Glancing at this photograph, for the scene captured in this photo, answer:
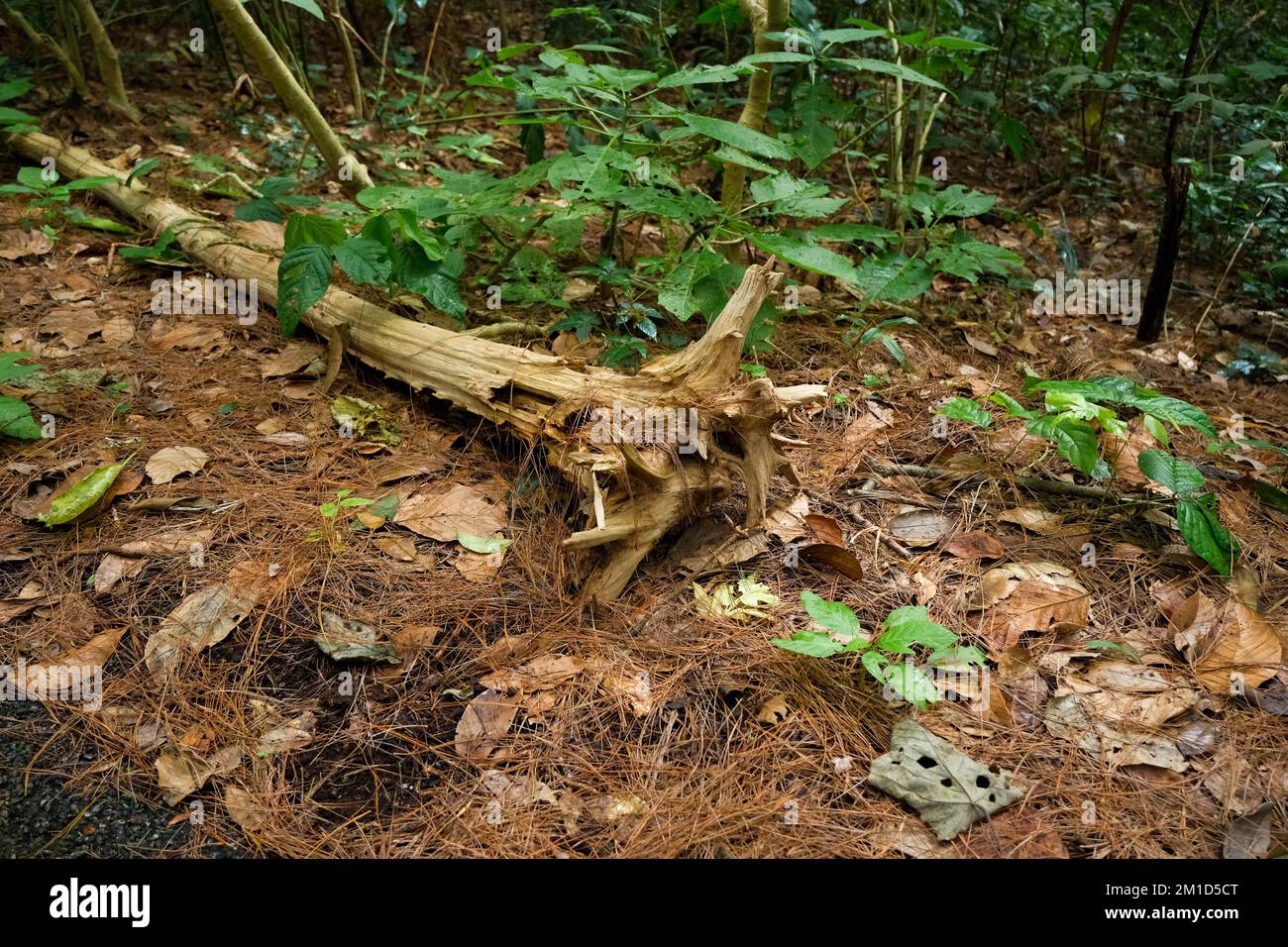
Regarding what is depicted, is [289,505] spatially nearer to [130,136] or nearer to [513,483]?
[513,483]

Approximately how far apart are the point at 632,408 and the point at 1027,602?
1.13 m

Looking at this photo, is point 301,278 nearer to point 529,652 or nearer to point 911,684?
point 529,652

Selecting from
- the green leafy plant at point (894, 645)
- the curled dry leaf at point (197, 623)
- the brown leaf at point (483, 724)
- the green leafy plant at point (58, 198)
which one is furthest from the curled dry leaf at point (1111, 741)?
the green leafy plant at point (58, 198)

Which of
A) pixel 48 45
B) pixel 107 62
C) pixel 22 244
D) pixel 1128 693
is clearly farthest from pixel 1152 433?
pixel 48 45

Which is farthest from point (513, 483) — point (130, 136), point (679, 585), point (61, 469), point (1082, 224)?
point (1082, 224)

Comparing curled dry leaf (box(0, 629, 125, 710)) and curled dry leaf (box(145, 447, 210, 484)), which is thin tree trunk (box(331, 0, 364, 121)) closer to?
curled dry leaf (box(145, 447, 210, 484))

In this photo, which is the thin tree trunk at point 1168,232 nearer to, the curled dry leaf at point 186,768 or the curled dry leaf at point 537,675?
the curled dry leaf at point 537,675

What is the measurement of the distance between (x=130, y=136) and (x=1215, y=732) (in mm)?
5232

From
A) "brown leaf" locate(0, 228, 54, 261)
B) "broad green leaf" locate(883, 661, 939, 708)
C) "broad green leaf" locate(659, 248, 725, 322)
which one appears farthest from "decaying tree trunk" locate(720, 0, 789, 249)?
"brown leaf" locate(0, 228, 54, 261)

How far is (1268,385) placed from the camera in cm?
355

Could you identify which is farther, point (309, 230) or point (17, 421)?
point (309, 230)

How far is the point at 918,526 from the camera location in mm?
2473

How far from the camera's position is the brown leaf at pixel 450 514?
2344mm

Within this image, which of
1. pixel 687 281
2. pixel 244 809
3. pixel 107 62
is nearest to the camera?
pixel 244 809
